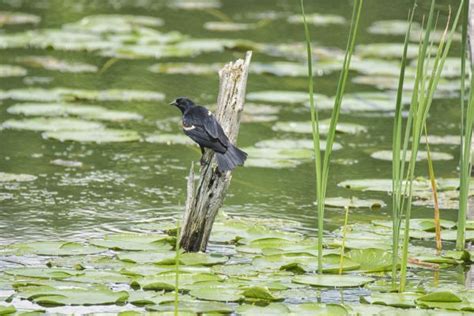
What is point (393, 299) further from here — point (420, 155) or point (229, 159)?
point (420, 155)

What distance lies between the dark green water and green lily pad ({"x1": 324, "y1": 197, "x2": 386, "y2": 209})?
5 centimetres

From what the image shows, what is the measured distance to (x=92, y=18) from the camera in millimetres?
10523

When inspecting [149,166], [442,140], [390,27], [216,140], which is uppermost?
[390,27]


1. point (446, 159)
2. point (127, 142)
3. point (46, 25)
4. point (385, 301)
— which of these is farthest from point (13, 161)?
point (46, 25)

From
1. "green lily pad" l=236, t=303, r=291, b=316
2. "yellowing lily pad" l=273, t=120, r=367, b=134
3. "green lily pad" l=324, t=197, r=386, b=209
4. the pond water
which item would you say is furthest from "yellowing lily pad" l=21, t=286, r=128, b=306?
"yellowing lily pad" l=273, t=120, r=367, b=134

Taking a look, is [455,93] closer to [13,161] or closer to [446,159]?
[446,159]

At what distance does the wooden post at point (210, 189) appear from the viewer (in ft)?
15.9

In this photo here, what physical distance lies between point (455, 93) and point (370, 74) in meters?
0.88

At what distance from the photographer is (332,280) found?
14.6 feet

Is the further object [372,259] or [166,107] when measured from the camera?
[166,107]

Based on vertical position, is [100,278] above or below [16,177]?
below

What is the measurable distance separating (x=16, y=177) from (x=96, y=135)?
0.99 metres

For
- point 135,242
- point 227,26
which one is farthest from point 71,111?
point 227,26

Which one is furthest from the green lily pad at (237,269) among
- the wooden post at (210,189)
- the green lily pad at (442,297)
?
the green lily pad at (442,297)
